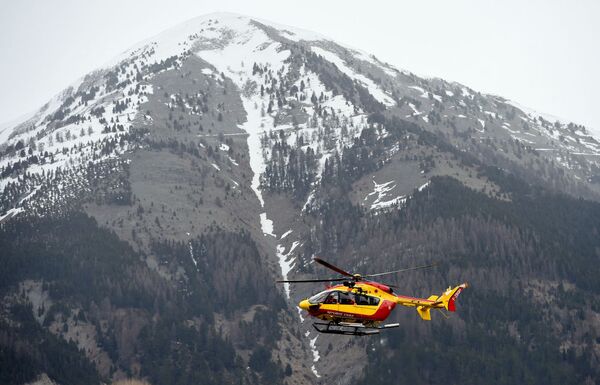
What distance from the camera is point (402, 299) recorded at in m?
95.6

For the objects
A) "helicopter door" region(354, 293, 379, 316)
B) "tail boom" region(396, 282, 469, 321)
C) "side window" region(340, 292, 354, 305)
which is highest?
"side window" region(340, 292, 354, 305)

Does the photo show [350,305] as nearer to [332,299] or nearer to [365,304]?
[365,304]

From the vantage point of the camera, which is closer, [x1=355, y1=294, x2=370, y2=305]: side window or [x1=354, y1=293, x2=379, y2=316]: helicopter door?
[x1=354, y1=293, x2=379, y2=316]: helicopter door

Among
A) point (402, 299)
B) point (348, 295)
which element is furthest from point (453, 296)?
point (348, 295)

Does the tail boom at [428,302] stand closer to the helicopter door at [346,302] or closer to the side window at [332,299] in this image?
the helicopter door at [346,302]

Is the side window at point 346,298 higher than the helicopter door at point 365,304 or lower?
higher

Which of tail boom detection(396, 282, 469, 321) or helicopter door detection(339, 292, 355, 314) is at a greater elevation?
helicopter door detection(339, 292, 355, 314)

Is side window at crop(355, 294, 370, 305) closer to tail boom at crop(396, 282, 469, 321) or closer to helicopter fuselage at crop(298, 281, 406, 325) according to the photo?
helicopter fuselage at crop(298, 281, 406, 325)

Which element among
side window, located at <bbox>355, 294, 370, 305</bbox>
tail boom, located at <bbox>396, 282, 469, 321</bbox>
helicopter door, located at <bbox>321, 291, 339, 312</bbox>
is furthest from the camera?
tail boom, located at <bbox>396, 282, 469, 321</bbox>

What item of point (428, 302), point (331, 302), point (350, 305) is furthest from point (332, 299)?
point (428, 302)

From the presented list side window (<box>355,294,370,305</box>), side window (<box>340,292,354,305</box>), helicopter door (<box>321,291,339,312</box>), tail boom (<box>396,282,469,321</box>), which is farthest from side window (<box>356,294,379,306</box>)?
tail boom (<box>396,282,469,321</box>)

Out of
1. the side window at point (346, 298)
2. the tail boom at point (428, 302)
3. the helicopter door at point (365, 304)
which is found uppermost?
the side window at point (346, 298)

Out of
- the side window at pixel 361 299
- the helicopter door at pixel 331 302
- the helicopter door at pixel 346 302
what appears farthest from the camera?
the side window at pixel 361 299

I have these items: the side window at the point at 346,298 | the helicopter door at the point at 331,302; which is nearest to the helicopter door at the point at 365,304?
the side window at the point at 346,298
